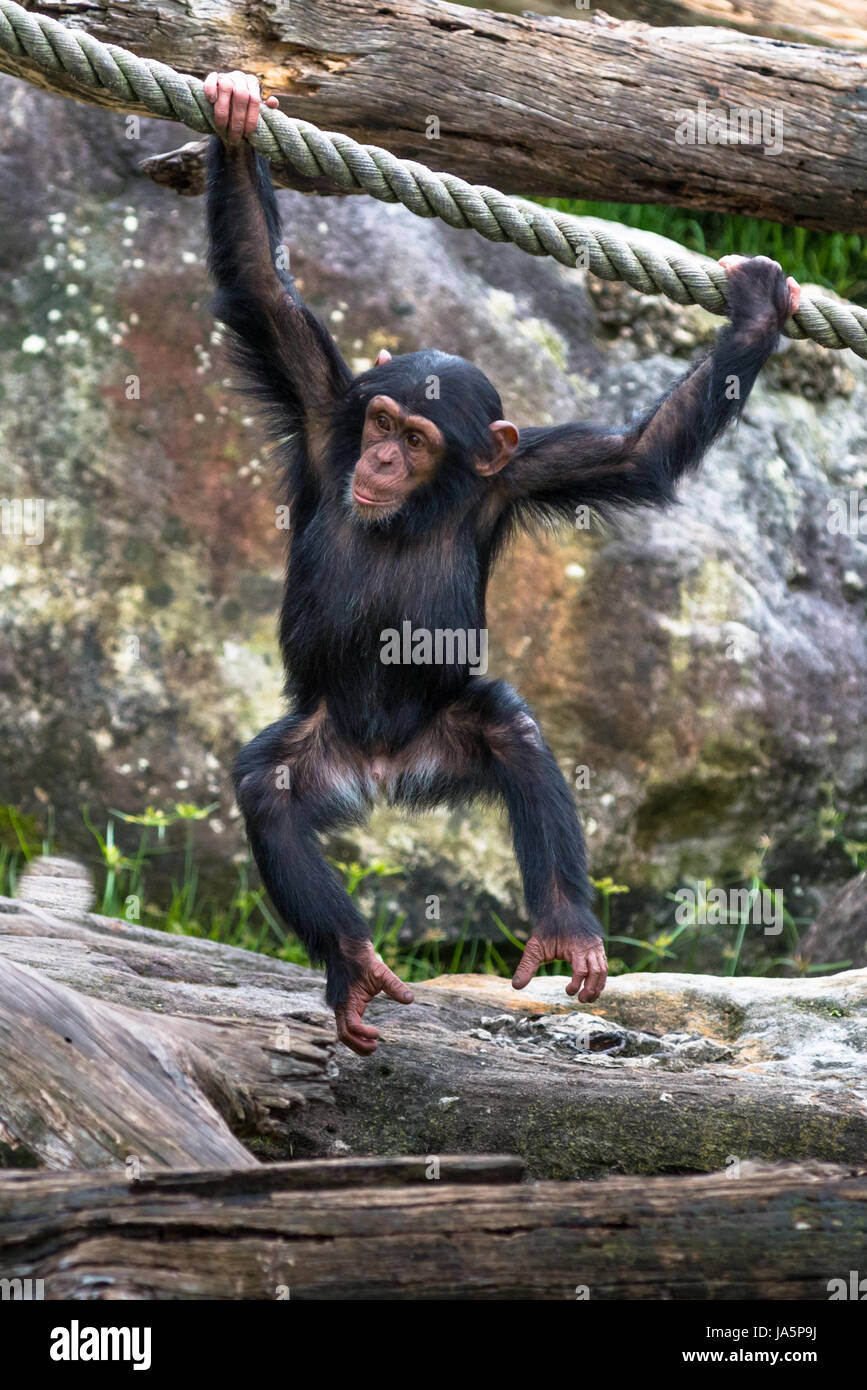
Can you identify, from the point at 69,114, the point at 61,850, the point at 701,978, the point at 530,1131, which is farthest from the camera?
the point at 69,114

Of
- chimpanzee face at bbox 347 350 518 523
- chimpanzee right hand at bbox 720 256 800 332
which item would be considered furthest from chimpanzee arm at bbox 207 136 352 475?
chimpanzee right hand at bbox 720 256 800 332

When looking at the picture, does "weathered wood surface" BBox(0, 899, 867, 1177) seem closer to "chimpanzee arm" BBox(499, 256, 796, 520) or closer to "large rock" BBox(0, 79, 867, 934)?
"chimpanzee arm" BBox(499, 256, 796, 520)

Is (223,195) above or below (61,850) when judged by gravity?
above

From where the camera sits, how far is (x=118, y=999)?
4090 mm

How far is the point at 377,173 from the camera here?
151 inches

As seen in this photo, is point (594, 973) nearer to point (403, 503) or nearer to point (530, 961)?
point (530, 961)

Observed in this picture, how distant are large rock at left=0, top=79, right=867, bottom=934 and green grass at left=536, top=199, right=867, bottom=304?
209 cm

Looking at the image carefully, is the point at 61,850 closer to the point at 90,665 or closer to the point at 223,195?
the point at 90,665

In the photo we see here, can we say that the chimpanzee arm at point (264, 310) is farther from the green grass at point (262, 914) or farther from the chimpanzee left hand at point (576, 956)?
the green grass at point (262, 914)

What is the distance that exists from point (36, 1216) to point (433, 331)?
540 cm

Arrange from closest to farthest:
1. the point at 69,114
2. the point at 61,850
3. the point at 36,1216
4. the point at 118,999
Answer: the point at 36,1216
the point at 118,999
the point at 61,850
the point at 69,114

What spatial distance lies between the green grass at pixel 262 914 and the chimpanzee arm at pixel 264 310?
7.34 feet

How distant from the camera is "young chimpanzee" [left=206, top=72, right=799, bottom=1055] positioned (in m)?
4.39
